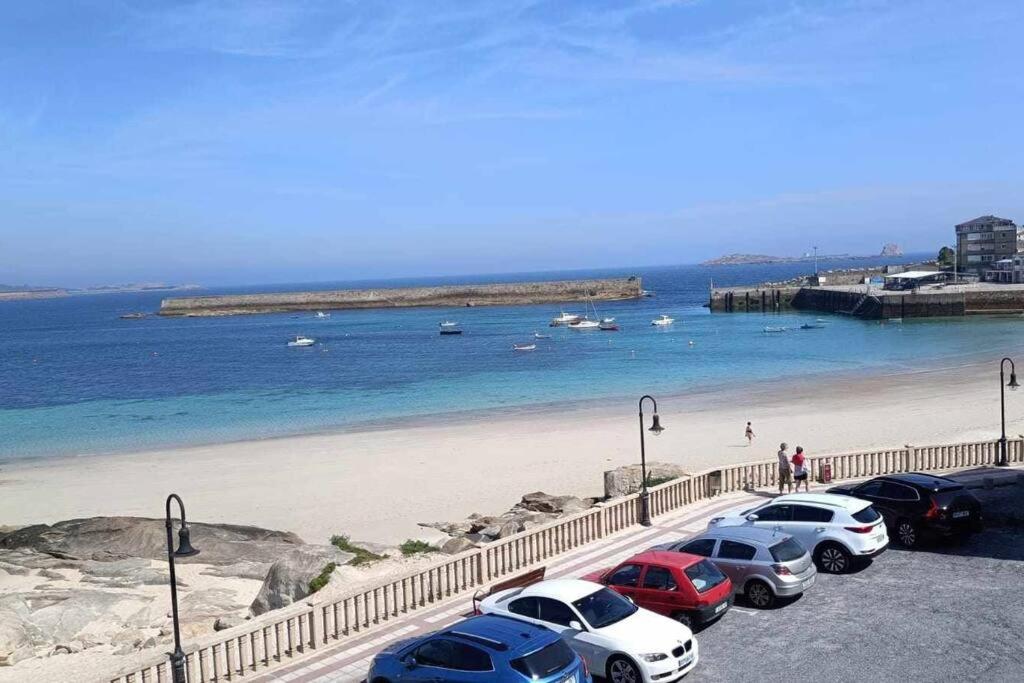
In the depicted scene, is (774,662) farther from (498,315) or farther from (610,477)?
(498,315)

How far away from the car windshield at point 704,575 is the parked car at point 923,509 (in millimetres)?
4589

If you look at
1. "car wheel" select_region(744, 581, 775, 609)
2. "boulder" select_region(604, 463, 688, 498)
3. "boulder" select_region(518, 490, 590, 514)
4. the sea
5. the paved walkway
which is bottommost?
the sea

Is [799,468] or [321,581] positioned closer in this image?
[321,581]

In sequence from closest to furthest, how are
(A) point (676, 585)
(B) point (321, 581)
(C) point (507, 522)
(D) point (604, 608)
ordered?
(D) point (604, 608)
(A) point (676, 585)
(B) point (321, 581)
(C) point (507, 522)

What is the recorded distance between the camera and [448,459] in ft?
116

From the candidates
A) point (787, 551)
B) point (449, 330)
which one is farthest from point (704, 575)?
point (449, 330)

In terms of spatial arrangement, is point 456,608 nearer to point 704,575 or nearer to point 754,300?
point 704,575

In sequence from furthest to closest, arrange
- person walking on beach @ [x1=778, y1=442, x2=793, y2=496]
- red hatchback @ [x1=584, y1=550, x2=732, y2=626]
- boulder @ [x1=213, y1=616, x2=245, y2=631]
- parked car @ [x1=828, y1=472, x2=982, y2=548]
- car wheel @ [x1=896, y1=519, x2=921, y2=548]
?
person walking on beach @ [x1=778, y1=442, x2=793, y2=496] → car wheel @ [x1=896, y1=519, x2=921, y2=548] → parked car @ [x1=828, y1=472, x2=982, y2=548] → boulder @ [x1=213, y1=616, x2=245, y2=631] → red hatchback @ [x1=584, y1=550, x2=732, y2=626]

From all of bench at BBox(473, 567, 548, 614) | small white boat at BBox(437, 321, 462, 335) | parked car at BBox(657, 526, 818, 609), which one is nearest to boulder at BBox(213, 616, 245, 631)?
bench at BBox(473, 567, 548, 614)

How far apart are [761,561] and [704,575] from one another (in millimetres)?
1206

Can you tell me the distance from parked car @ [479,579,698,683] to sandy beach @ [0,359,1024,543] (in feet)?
42.8

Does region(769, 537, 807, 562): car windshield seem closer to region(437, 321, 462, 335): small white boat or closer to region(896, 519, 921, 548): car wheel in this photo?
region(896, 519, 921, 548): car wheel

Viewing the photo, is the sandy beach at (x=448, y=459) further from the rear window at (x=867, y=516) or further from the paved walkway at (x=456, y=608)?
the rear window at (x=867, y=516)

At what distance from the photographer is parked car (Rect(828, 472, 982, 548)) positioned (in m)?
15.5
